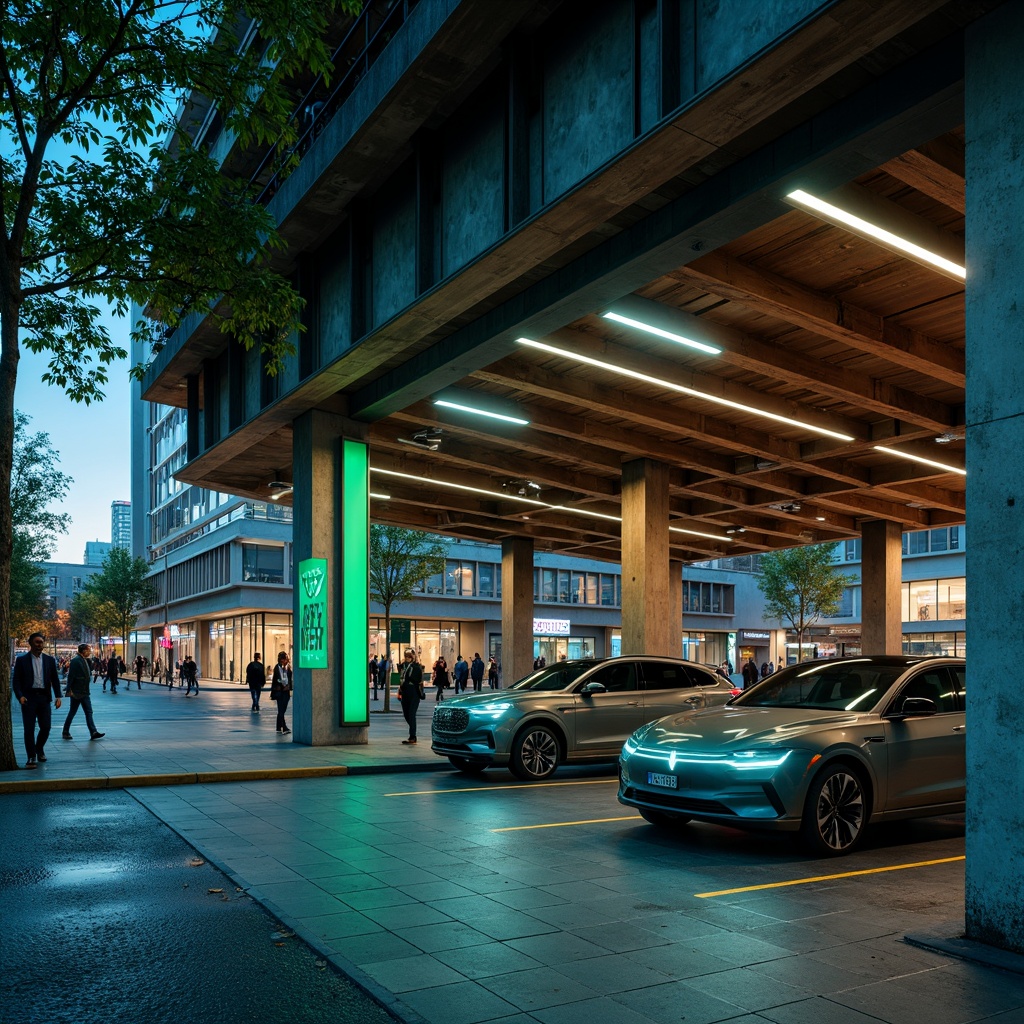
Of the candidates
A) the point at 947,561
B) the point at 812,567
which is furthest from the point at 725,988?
the point at 947,561

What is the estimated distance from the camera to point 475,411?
1789cm

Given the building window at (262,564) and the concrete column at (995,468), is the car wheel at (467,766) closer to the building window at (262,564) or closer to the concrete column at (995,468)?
the concrete column at (995,468)

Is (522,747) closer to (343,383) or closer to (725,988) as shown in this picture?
(343,383)

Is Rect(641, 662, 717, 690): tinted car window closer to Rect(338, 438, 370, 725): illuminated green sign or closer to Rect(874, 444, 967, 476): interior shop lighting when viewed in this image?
Rect(338, 438, 370, 725): illuminated green sign

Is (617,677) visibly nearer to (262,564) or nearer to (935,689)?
(935,689)

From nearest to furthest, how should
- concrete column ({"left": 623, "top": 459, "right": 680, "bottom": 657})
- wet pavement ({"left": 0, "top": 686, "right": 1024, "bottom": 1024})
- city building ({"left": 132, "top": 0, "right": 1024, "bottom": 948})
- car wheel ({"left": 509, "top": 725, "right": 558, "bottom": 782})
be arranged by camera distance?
wet pavement ({"left": 0, "top": 686, "right": 1024, "bottom": 1024}), city building ({"left": 132, "top": 0, "right": 1024, "bottom": 948}), car wheel ({"left": 509, "top": 725, "right": 558, "bottom": 782}), concrete column ({"left": 623, "top": 459, "right": 680, "bottom": 657})

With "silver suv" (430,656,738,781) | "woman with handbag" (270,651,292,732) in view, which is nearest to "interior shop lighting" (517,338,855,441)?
"silver suv" (430,656,738,781)

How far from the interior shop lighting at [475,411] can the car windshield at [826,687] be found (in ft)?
28.6

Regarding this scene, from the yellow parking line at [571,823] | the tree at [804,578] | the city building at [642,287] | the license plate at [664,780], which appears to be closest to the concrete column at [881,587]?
the city building at [642,287]

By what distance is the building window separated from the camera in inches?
2221

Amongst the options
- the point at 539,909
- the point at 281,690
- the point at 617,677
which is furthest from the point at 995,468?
the point at 281,690

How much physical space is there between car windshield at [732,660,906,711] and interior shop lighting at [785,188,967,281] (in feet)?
13.6

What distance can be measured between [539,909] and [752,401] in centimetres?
1176

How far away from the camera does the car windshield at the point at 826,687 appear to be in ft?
31.1
